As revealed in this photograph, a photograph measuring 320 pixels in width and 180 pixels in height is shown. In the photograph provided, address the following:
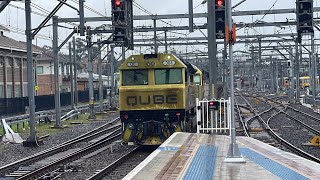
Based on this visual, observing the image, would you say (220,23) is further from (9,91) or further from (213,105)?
(9,91)

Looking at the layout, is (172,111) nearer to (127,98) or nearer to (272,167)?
(127,98)

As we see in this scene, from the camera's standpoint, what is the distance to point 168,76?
66.3ft

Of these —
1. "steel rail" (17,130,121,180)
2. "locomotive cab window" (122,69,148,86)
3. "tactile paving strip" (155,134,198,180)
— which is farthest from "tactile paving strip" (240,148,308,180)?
"locomotive cab window" (122,69,148,86)

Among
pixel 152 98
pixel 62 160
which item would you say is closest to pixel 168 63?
pixel 152 98

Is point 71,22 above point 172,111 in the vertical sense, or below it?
above

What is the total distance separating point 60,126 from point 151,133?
1468 centimetres

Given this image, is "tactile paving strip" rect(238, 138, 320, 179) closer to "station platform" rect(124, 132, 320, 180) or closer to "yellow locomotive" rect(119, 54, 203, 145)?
"station platform" rect(124, 132, 320, 180)

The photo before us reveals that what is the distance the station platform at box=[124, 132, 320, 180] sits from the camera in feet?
34.8

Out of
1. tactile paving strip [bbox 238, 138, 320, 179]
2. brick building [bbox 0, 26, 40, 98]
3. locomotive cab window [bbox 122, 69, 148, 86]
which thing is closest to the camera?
tactile paving strip [bbox 238, 138, 320, 179]

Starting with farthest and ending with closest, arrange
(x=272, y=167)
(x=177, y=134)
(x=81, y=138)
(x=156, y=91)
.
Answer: (x=81, y=138)
(x=156, y=91)
(x=177, y=134)
(x=272, y=167)

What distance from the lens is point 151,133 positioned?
19984 mm

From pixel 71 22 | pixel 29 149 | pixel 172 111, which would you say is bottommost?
pixel 29 149

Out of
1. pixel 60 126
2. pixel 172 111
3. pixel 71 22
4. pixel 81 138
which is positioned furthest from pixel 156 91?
pixel 71 22

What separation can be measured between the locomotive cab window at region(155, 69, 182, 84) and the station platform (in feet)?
13.9
